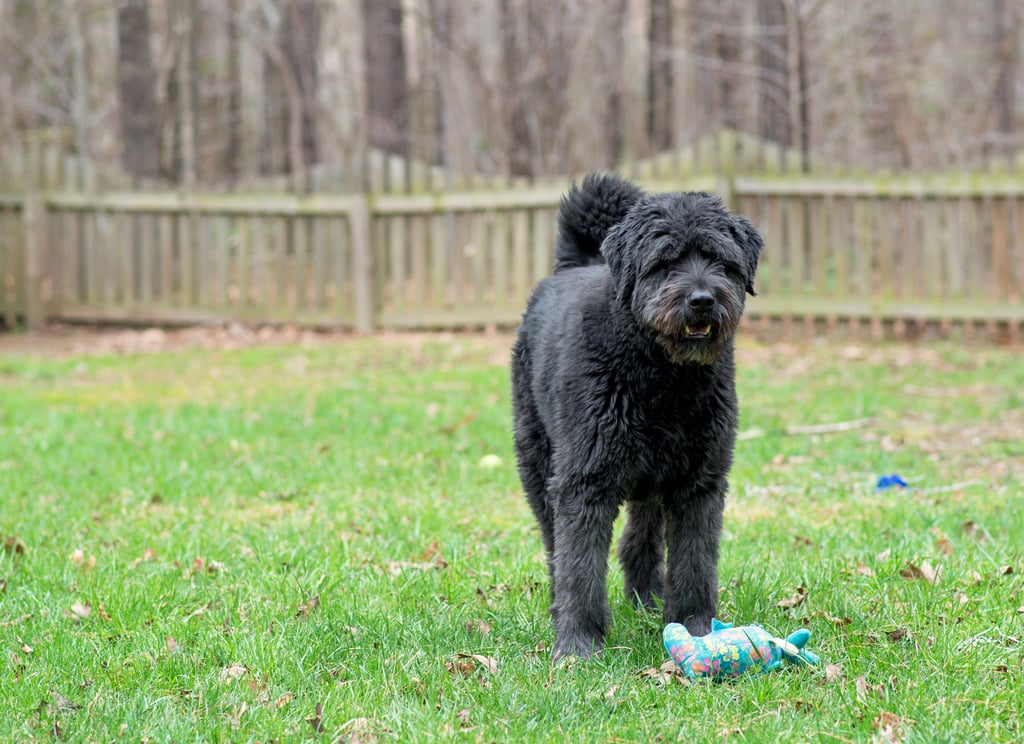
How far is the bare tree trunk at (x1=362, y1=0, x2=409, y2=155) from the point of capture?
23953mm

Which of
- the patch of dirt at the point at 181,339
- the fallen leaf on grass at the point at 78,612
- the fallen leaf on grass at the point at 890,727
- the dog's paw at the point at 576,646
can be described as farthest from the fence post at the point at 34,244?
the fallen leaf on grass at the point at 890,727

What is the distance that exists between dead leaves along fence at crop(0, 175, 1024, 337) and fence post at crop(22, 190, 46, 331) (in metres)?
0.02

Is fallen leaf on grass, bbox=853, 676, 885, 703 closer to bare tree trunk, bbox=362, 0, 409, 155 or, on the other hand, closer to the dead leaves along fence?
the dead leaves along fence

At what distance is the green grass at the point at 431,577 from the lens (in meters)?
3.49

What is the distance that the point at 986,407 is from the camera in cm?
883

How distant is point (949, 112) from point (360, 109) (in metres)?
12.9

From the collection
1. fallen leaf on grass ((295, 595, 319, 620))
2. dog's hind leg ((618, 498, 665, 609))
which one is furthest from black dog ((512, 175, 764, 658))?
fallen leaf on grass ((295, 595, 319, 620))

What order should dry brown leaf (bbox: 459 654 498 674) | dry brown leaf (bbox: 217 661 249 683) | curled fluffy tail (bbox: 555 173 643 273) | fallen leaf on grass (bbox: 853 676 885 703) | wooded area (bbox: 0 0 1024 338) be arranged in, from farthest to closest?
wooded area (bbox: 0 0 1024 338)
curled fluffy tail (bbox: 555 173 643 273)
dry brown leaf (bbox: 459 654 498 674)
dry brown leaf (bbox: 217 661 249 683)
fallen leaf on grass (bbox: 853 676 885 703)

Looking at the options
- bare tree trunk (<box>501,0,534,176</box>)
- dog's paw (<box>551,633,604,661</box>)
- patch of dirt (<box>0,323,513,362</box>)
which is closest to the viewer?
dog's paw (<box>551,633,604,661</box>)

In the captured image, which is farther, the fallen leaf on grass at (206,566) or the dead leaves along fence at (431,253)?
the dead leaves along fence at (431,253)

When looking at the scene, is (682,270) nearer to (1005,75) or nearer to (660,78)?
(660,78)

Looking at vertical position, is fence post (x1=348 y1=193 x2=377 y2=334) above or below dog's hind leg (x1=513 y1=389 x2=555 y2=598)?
above

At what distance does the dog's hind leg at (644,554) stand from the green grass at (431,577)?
0.42ft

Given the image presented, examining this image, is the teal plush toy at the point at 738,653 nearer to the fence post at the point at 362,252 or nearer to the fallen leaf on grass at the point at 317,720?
the fallen leaf on grass at the point at 317,720
